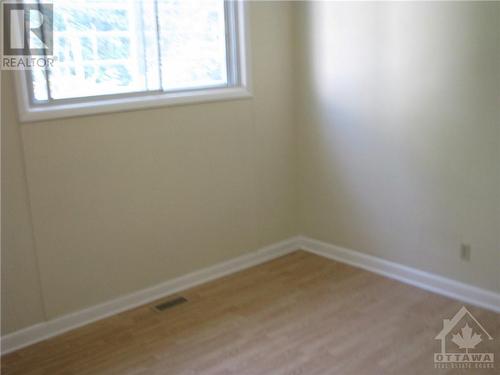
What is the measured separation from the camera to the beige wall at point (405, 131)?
127 inches

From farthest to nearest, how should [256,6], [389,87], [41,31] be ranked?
[256,6] < [389,87] < [41,31]

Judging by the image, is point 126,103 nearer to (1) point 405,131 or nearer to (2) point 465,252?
(1) point 405,131

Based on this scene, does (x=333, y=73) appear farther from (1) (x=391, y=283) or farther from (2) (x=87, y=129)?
(2) (x=87, y=129)

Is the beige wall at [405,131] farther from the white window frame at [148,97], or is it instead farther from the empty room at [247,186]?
the white window frame at [148,97]

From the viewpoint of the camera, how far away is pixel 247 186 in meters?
4.05

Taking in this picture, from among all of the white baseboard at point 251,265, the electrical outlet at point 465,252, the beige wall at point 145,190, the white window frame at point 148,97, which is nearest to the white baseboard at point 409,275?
the white baseboard at point 251,265

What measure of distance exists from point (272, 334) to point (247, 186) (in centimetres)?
122

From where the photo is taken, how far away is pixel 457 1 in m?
3.18

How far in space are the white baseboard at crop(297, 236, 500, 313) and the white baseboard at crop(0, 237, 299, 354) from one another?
25 centimetres

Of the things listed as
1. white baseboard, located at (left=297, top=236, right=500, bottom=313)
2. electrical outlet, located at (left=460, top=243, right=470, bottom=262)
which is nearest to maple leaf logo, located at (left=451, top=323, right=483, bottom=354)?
white baseboard, located at (left=297, top=236, right=500, bottom=313)

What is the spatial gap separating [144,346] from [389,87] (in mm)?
2148

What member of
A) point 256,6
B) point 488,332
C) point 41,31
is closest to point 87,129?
point 41,31

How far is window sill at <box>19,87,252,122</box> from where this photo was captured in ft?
9.93

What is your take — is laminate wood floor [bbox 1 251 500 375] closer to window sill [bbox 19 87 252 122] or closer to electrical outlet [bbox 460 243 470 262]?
electrical outlet [bbox 460 243 470 262]
